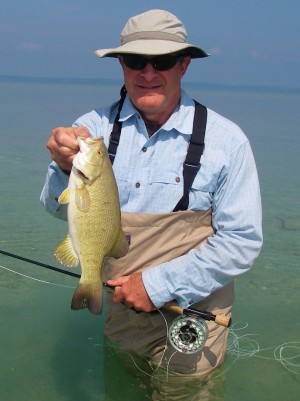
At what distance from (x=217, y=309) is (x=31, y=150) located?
41.9 ft

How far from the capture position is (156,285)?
12.4 ft

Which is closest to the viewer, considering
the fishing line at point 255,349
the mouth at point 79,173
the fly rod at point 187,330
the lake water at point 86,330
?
the mouth at point 79,173

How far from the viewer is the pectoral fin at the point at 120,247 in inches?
143

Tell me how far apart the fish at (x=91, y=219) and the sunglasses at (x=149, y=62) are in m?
0.71

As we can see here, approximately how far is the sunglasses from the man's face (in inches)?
0.8

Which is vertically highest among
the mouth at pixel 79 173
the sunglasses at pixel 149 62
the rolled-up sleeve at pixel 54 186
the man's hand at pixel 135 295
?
the sunglasses at pixel 149 62

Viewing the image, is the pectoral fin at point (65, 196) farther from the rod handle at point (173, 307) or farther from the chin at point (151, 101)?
the rod handle at point (173, 307)

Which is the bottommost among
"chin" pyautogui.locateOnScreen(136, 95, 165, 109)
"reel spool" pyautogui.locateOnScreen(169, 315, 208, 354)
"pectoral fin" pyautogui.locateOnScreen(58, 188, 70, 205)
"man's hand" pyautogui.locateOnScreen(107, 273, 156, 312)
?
"reel spool" pyautogui.locateOnScreen(169, 315, 208, 354)

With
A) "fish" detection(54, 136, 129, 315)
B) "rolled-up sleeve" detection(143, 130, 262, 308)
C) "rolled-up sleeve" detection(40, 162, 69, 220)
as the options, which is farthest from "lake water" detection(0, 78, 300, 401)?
"rolled-up sleeve" detection(40, 162, 69, 220)

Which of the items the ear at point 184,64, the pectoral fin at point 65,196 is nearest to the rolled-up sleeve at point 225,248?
the ear at point 184,64

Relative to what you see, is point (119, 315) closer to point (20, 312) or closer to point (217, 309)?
point (217, 309)

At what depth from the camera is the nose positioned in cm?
371

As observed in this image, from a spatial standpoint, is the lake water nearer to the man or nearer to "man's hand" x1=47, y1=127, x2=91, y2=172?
the man

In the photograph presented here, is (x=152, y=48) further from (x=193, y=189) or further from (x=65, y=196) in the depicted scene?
(x=65, y=196)
